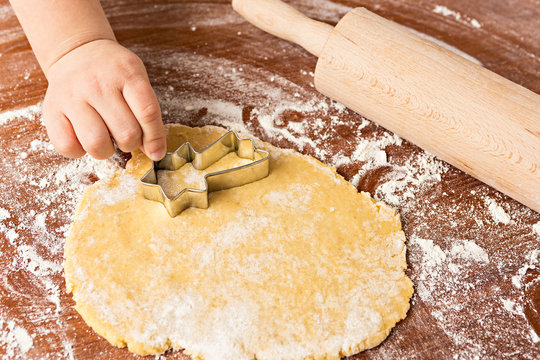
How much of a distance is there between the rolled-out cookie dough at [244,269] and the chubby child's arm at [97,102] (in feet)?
0.41

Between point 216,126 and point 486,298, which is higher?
point 216,126

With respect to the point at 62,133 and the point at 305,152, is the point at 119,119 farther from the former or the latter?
the point at 305,152

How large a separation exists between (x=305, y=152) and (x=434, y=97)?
0.37 metres

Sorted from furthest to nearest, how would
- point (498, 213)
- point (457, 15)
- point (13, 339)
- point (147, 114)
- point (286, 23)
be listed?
1. point (457, 15)
2. point (286, 23)
3. point (498, 213)
4. point (147, 114)
5. point (13, 339)

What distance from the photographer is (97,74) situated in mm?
1129

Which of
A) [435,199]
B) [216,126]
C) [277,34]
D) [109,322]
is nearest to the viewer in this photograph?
[109,322]

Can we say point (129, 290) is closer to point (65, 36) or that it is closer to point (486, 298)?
point (65, 36)

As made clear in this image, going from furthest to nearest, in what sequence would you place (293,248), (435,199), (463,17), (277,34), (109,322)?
(463,17) → (277,34) → (435,199) → (293,248) → (109,322)

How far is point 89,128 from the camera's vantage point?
1.08 m

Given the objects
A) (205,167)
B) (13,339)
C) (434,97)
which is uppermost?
(434,97)

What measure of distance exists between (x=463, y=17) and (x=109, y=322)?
1.57 m

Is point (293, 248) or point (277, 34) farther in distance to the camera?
point (277, 34)

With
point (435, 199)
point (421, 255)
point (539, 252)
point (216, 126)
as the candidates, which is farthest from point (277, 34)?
point (539, 252)

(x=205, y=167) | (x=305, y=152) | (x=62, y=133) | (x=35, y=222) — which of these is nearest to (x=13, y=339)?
(x=35, y=222)
